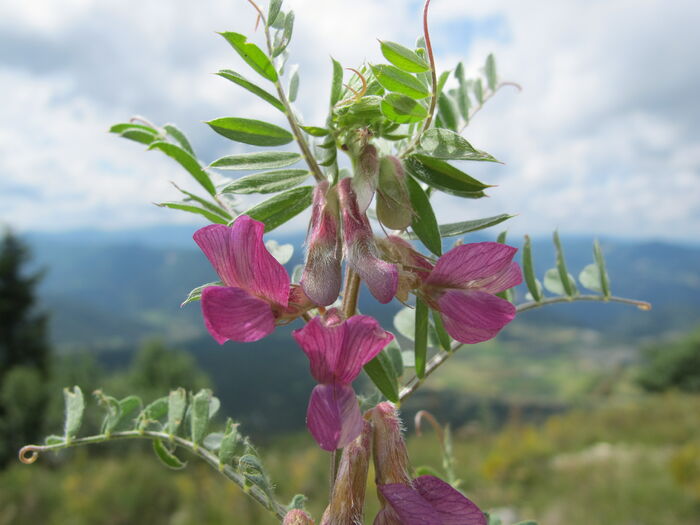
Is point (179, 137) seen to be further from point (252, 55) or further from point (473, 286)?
point (473, 286)

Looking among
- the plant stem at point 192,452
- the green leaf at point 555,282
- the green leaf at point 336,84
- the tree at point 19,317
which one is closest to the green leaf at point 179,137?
the green leaf at point 336,84

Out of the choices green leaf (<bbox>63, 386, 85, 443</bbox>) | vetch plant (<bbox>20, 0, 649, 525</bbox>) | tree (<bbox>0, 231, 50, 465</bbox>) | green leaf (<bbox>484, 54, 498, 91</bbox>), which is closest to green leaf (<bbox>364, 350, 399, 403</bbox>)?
vetch plant (<bbox>20, 0, 649, 525</bbox>)

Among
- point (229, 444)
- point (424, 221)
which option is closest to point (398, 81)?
point (424, 221)

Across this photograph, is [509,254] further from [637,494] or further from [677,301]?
[677,301]

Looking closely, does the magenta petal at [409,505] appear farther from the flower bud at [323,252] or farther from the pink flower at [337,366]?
the flower bud at [323,252]

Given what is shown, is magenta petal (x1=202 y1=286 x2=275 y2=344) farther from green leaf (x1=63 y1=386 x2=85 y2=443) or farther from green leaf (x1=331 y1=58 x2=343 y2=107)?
green leaf (x1=63 y1=386 x2=85 y2=443)

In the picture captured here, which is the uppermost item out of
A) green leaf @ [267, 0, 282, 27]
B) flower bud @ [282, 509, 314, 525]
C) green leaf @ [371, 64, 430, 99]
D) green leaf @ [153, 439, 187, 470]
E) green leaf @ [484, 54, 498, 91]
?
green leaf @ [267, 0, 282, 27]
